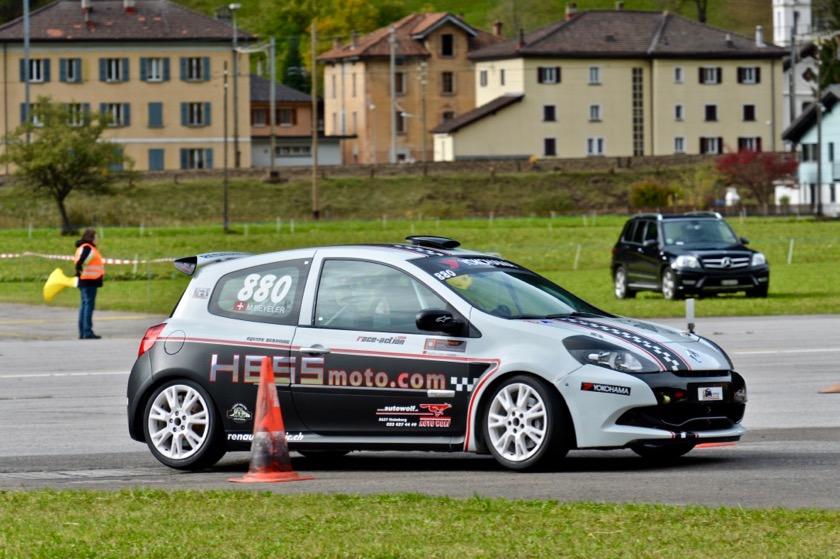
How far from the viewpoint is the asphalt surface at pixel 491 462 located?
33.0 ft

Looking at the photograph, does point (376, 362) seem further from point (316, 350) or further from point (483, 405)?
point (483, 405)

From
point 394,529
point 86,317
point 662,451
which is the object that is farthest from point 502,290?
point 86,317

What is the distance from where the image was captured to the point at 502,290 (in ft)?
39.1

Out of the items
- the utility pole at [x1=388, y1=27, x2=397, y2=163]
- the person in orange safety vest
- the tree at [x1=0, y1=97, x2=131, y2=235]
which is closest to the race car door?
the person in orange safety vest

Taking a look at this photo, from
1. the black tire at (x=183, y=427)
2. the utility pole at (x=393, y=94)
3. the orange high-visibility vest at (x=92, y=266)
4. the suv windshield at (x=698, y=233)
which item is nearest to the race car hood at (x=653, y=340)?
the black tire at (x=183, y=427)

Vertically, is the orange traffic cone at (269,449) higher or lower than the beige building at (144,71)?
lower

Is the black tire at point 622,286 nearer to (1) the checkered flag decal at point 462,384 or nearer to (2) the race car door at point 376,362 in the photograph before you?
(2) the race car door at point 376,362

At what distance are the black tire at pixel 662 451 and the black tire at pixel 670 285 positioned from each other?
77.7 feet

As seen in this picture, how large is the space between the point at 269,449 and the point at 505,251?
47510mm

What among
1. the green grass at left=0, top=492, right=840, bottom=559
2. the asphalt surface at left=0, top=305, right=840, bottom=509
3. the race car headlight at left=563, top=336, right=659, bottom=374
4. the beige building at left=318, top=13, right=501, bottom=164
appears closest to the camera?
the green grass at left=0, top=492, right=840, bottom=559

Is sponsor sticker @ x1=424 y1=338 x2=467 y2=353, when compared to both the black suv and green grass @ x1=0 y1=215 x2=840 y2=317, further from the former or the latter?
the black suv

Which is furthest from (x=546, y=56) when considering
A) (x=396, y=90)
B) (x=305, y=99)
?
(x=305, y=99)

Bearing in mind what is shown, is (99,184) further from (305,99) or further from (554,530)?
(554,530)

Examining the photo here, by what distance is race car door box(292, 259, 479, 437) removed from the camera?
37.6 feet
